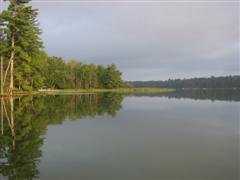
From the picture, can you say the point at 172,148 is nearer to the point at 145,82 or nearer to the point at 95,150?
the point at 95,150

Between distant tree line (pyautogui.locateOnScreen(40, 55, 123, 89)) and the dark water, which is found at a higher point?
distant tree line (pyautogui.locateOnScreen(40, 55, 123, 89))

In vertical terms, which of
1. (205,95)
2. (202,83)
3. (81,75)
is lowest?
(205,95)

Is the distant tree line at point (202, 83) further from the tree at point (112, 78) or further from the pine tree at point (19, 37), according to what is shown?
the pine tree at point (19, 37)

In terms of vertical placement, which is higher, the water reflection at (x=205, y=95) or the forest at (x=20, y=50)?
the forest at (x=20, y=50)

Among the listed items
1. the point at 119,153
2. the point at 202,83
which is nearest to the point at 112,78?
the point at 119,153

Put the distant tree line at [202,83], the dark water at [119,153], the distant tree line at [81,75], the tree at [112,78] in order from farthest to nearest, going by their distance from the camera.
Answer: the distant tree line at [202,83] < the tree at [112,78] < the distant tree line at [81,75] < the dark water at [119,153]

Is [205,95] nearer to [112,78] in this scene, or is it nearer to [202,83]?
[112,78]

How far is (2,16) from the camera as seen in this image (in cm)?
2772

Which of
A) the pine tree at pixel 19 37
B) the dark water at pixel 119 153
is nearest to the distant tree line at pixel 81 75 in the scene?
the pine tree at pixel 19 37

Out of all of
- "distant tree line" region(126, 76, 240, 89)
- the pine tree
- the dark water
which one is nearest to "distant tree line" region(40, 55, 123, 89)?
the pine tree

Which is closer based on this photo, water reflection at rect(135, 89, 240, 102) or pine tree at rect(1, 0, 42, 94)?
pine tree at rect(1, 0, 42, 94)

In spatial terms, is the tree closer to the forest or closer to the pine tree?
the forest

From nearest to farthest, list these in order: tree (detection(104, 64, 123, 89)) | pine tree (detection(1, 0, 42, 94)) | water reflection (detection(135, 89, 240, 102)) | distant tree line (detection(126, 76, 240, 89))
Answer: pine tree (detection(1, 0, 42, 94)), water reflection (detection(135, 89, 240, 102)), tree (detection(104, 64, 123, 89)), distant tree line (detection(126, 76, 240, 89))

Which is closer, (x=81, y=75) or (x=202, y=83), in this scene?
(x=81, y=75)
